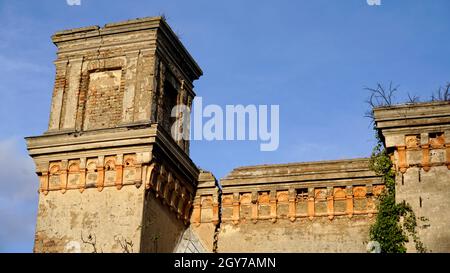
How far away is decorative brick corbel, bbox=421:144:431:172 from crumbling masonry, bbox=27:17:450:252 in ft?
0.08

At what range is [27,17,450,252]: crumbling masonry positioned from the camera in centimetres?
2020

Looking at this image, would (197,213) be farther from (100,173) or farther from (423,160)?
(423,160)

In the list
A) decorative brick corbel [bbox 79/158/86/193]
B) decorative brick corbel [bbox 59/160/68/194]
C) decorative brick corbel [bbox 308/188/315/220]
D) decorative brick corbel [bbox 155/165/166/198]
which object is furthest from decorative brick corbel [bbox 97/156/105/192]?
decorative brick corbel [bbox 308/188/315/220]

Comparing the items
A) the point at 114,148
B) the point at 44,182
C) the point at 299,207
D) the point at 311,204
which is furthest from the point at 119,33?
the point at 311,204

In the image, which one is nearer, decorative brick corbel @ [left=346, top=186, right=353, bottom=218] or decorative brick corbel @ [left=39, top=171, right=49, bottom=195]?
decorative brick corbel @ [left=39, top=171, right=49, bottom=195]

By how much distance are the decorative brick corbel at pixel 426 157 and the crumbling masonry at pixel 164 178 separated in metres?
0.02

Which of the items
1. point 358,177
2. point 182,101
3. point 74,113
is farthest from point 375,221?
point 74,113

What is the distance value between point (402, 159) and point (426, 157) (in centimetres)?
54

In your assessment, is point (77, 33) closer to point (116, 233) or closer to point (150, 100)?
point (150, 100)

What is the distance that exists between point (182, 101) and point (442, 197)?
24.3ft

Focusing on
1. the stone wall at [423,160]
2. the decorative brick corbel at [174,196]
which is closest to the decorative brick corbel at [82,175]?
the decorative brick corbel at [174,196]

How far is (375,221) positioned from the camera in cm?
2098

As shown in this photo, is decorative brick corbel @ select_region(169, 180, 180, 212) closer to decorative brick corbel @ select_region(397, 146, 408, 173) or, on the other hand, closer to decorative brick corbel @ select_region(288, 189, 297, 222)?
decorative brick corbel @ select_region(288, 189, 297, 222)
